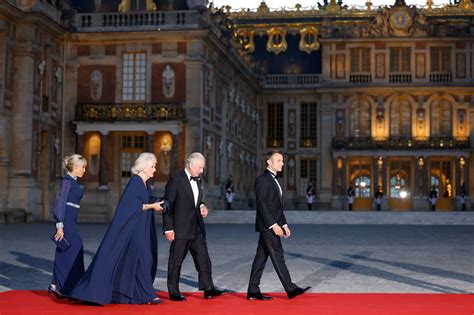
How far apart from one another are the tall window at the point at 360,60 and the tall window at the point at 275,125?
5.15m

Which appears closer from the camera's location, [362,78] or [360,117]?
[362,78]

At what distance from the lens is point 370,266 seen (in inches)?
554

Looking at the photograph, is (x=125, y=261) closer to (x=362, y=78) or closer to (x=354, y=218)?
(x=354, y=218)

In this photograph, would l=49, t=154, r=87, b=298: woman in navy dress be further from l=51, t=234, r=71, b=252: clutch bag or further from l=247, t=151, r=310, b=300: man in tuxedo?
l=247, t=151, r=310, b=300: man in tuxedo

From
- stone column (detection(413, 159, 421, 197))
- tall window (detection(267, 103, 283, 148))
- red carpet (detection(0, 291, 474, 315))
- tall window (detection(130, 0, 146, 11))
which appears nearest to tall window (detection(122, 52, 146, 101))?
tall window (detection(130, 0, 146, 11))

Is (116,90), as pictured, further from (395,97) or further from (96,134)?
(395,97)

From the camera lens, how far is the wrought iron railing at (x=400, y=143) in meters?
48.6

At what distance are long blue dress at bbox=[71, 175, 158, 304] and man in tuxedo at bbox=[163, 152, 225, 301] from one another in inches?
13.7

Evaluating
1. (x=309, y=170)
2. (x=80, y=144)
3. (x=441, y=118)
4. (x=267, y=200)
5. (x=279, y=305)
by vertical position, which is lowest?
(x=279, y=305)

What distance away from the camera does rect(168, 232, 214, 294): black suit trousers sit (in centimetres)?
945

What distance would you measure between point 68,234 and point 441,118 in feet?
139

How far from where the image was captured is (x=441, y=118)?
49.4 metres

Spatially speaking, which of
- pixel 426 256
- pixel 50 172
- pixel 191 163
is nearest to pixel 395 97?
pixel 50 172

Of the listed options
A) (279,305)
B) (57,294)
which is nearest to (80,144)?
(57,294)
